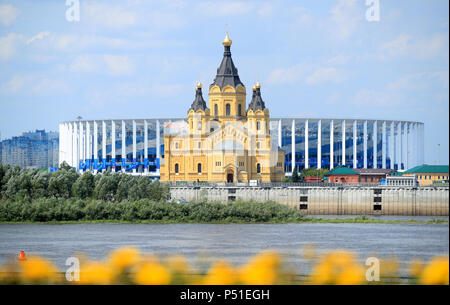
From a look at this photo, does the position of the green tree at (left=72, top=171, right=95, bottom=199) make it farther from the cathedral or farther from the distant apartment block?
the cathedral

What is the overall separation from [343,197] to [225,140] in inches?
770

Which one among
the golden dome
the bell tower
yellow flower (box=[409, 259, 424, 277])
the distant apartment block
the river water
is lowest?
the river water

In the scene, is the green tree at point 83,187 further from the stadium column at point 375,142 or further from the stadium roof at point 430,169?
the stadium column at point 375,142

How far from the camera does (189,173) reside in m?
86.0

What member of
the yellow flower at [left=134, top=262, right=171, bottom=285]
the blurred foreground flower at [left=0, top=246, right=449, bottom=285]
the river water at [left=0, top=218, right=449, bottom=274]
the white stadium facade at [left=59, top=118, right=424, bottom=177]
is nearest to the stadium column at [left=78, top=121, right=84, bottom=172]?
the white stadium facade at [left=59, top=118, right=424, bottom=177]

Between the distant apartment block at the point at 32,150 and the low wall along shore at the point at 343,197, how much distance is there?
21.9m

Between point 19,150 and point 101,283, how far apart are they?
79.8 m

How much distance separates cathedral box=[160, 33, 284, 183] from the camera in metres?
84.4

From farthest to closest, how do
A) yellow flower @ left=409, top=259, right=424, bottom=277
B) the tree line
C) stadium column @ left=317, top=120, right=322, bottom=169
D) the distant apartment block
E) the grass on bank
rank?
stadium column @ left=317, top=120, right=322, bottom=169 < the distant apartment block < the tree line < the grass on bank < yellow flower @ left=409, top=259, right=424, bottom=277

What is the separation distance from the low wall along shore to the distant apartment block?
2192 centimetres

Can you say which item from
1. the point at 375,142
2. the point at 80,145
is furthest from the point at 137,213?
the point at 80,145

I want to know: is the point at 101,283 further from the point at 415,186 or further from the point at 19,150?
the point at 19,150

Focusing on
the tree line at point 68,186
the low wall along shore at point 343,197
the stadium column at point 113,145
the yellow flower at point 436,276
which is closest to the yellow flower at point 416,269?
the yellow flower at point 436,276
